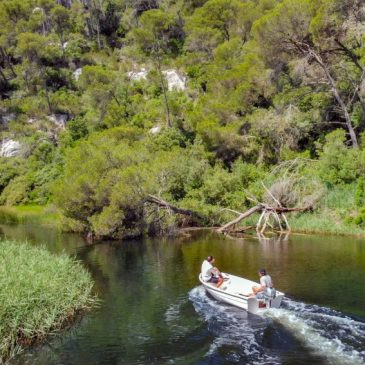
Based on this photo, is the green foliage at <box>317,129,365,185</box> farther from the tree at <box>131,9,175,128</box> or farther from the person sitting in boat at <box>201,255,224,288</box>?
the tree at <box>131,9,175,128</box>

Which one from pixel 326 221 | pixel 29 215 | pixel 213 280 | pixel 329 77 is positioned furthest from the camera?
pixel 29 215

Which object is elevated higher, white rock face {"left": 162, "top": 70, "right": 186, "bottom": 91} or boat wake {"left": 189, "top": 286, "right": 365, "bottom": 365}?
white rock face {"left": 162, "top": 70, "right": 186, "bottom": 91}

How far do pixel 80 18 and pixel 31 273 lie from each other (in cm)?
8940

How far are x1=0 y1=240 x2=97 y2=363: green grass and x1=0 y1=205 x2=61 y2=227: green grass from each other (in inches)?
1014

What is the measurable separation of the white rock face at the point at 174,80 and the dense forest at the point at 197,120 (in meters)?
0.27

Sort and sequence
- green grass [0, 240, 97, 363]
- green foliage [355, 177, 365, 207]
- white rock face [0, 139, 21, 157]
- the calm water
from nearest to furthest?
the calm water
green grass [0, 240, 97, 363]
green foliage [355, 177, 365, 207]
white rock face [0, 139, 21, 157]

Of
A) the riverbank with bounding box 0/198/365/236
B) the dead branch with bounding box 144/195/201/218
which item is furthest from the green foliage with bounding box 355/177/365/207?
the dead branch with bounding box 144/195/201/218

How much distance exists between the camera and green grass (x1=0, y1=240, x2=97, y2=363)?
51.0 ft

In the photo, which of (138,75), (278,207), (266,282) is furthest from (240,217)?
(138,75)

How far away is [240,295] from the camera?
756 inches

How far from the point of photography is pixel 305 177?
40875mm

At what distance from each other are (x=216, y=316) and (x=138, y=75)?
225 ft

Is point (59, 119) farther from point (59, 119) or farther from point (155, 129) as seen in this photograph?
point (155, 129)

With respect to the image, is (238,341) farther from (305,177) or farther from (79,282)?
(305,177)
